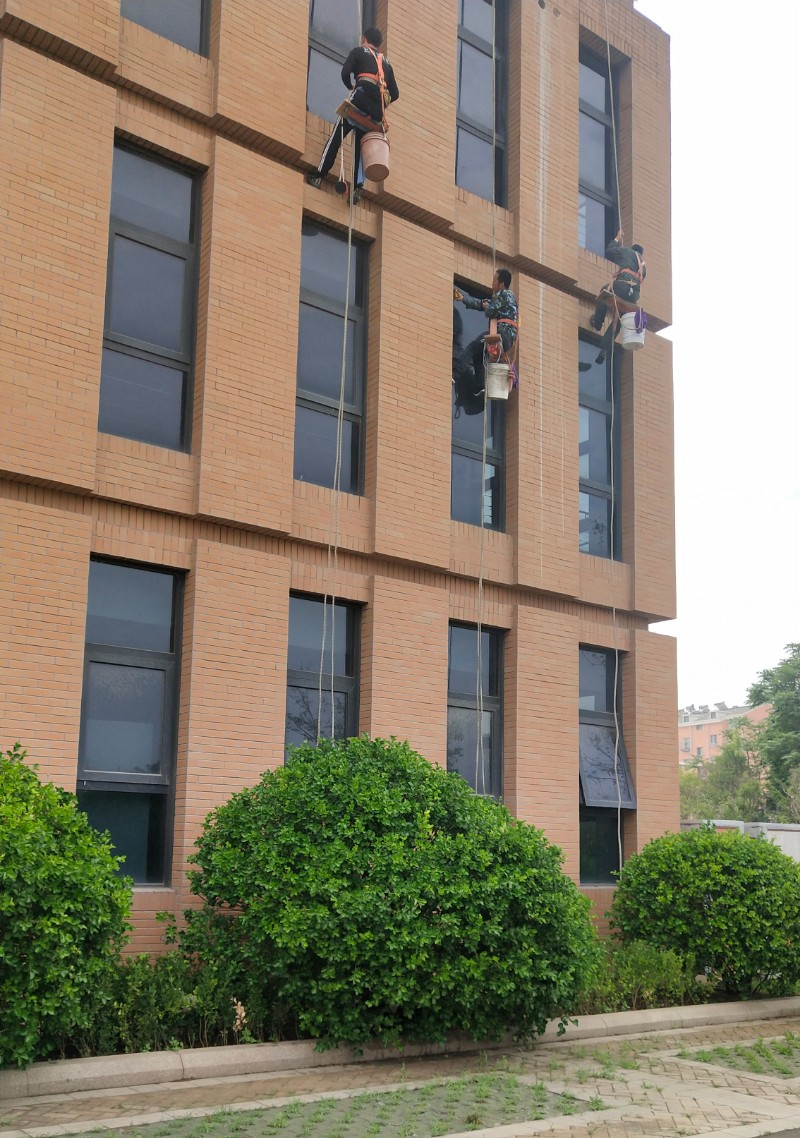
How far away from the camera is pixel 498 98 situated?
17906 millimetres

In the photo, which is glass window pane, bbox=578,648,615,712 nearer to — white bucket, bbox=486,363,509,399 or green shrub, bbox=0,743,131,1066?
white bucket, bbox=486,363,509,399

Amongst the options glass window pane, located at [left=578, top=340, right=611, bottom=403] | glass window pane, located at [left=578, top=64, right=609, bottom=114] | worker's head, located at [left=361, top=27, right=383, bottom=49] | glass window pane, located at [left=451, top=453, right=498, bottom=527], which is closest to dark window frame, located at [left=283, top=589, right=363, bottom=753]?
glass window pane, located at [left=451, top=453, right=498, bottom=527]

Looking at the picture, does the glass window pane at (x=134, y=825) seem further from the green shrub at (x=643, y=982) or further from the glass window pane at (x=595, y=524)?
the glass window pane at (x=595, y=524)

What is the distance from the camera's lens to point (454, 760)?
15438mm

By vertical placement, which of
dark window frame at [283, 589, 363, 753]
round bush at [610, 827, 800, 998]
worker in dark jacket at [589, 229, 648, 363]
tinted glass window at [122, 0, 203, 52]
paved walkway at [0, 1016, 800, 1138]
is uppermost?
tinted glass window at [122, 0, 203, 52]

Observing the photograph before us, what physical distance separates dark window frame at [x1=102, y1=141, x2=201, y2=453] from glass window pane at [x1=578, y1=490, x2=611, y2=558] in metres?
6.79

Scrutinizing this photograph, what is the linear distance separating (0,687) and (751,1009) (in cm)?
906

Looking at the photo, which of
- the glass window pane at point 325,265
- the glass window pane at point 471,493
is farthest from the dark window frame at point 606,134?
the glass window pane at point 325,265

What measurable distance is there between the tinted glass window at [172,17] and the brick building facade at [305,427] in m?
0.03

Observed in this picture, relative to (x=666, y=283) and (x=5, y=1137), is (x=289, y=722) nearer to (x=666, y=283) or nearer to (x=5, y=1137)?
(x=5, y=1137)

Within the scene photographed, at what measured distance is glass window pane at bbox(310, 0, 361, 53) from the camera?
1554 centimetres

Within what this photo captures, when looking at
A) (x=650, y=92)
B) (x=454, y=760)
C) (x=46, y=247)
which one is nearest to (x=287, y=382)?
(x=46, y=247)

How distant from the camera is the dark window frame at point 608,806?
16906mm

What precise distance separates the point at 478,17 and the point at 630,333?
17.1 ft
